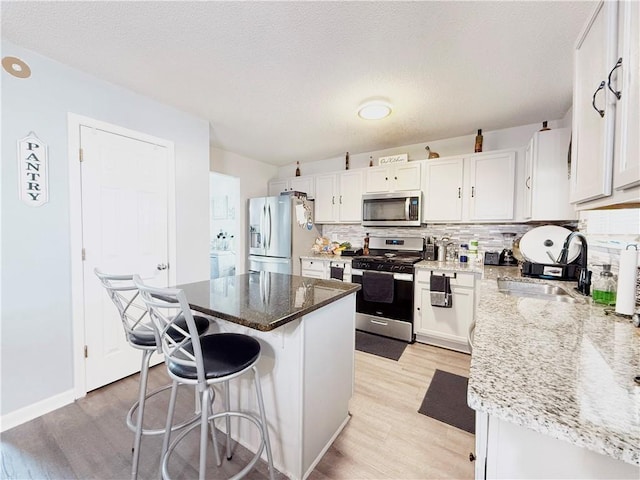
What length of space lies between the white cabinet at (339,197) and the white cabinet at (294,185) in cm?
11

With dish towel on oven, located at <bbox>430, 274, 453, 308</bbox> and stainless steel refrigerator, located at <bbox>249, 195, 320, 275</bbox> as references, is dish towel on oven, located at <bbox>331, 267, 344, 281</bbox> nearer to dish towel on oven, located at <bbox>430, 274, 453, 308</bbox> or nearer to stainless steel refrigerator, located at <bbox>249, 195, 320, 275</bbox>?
stainless steel refrigerator, located at <bbox>249, 195, 320, 275</bbox>

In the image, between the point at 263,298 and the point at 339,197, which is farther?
the point at 339,197

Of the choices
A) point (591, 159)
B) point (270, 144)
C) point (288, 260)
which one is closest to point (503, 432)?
point (591, 159)

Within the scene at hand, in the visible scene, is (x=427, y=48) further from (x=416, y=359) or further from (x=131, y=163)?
(x=416, y=359)

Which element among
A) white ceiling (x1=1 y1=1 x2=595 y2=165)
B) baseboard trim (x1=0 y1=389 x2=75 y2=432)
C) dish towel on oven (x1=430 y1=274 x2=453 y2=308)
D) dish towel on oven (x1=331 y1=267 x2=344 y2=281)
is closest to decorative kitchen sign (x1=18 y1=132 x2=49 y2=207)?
white ceiling (x1=1 y1=1 x2=595 y2=165)

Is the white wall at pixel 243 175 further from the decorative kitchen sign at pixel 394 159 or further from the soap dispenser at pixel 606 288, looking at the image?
the soap dispenser at pixel 606 288

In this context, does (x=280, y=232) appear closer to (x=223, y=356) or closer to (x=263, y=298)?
(x=263, y=298)

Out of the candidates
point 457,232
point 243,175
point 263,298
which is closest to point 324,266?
point 457,232

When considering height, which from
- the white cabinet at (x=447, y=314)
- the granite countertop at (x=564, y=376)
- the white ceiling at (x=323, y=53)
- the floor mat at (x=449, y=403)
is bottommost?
the floor mat at (x=449, y=403)

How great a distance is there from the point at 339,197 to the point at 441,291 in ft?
6.09

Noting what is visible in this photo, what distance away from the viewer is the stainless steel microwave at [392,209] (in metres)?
3.17

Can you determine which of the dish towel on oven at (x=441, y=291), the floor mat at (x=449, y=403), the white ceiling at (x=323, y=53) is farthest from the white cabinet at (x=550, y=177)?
the floor mat at (x=449, y=403)

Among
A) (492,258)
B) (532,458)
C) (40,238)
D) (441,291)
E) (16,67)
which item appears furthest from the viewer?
(492,258)

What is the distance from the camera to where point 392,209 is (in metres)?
3.34
